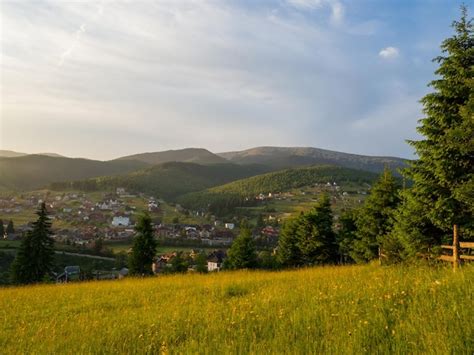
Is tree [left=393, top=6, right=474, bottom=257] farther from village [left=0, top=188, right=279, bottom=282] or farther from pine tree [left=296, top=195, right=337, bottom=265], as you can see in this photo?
village [left=0, top=188, right=279, bottom=282]

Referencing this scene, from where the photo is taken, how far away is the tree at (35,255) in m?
38.1

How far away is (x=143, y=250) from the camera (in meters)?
37.6

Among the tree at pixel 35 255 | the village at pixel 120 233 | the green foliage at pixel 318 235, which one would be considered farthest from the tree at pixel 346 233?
the village at pixel 120 233

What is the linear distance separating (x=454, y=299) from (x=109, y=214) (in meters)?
201

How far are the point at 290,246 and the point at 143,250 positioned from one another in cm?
2005

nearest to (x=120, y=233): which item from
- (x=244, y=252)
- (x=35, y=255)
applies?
(x=35, y=255)

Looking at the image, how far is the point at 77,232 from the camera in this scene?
14850cm

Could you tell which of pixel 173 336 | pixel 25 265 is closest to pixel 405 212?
pixel 173 336

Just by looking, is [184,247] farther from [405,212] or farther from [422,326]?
[422,326]

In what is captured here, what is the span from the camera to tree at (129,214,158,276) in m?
37.2

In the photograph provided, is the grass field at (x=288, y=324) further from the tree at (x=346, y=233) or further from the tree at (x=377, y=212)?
the tree at (x=346, y=233)

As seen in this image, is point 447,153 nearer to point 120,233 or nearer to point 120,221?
point 120,233

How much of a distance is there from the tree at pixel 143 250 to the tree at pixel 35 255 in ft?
35.6

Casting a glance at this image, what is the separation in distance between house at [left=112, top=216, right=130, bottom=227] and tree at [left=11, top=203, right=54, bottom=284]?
13789 cm
